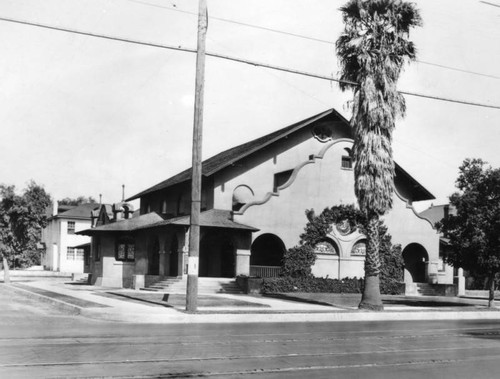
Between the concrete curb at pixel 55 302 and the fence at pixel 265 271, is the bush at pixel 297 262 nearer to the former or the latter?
the fence at pixel 265 271

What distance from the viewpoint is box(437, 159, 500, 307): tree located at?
27781mm

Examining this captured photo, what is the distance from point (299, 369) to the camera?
10523 mm

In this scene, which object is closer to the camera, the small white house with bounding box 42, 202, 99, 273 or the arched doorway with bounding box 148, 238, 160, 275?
the arched doorway with bounding box 148, 238, 160, 275

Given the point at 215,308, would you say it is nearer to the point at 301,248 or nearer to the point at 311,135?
the point at 301,248

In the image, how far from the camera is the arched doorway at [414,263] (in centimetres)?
4169

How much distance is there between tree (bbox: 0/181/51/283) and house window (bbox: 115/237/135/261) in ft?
50.4

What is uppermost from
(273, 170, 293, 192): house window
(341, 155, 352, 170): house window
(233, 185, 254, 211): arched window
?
(341, 155, 352, 170): house window

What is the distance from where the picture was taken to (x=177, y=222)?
33844 millimetres

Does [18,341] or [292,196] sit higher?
[292,196]

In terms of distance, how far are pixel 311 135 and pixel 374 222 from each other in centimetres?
1621

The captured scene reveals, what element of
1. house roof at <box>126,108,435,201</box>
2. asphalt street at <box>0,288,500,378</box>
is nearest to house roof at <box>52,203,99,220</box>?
house roof at <box>126,108,435,201</box>

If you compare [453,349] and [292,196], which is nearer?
[453,349]

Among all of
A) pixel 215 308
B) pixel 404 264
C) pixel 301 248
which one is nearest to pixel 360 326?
pixel 215 308

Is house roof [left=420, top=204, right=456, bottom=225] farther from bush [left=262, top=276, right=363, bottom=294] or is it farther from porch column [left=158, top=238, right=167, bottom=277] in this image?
porch column [left=158, top=238, right=167, bottom=277]
